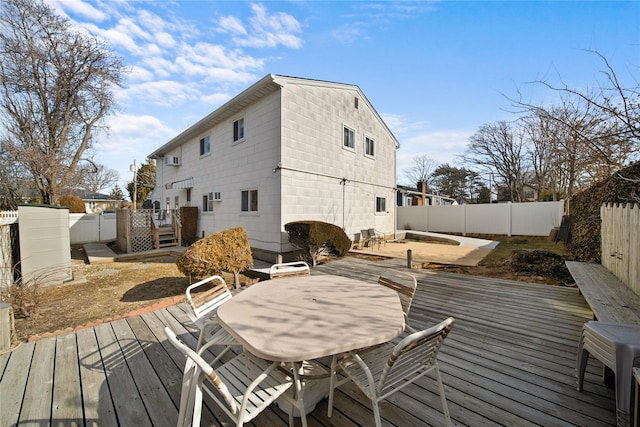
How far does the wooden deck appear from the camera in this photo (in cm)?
202

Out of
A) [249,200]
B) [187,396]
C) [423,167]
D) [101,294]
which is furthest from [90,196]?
[423,167]

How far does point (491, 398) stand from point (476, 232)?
53.3 feet

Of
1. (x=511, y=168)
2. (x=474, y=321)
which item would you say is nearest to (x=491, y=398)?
(x=474, y=321)

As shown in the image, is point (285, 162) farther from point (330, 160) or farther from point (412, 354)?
point (412, 354)

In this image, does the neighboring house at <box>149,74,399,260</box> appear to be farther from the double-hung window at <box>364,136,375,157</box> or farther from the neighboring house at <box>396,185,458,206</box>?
the neighboring house at <box>396,185,458,206</box>

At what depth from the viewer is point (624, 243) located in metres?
3.81

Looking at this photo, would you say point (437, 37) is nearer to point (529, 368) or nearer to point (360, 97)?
point (360, 97)

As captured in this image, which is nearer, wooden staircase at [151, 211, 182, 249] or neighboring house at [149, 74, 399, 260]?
neighboring house at [149, 74, 399, 260]

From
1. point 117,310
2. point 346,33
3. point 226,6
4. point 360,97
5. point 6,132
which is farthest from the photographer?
point 6,132

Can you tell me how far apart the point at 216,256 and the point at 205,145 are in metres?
8.34

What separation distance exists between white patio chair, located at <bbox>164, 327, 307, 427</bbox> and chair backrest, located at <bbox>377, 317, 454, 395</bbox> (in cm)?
63

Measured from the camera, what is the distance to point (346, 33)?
24.6 feet

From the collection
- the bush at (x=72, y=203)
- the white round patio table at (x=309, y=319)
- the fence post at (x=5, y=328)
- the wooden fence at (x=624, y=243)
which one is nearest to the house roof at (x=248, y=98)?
the white round patio table at (x=309, y=319)

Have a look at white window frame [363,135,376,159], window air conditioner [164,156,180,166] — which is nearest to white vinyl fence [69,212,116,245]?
window air conditioner [164,156,180,166]
